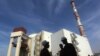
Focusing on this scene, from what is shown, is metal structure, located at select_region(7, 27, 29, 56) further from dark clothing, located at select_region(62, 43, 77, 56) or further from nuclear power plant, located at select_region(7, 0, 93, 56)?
dark clothing, located at select_region(62, 43, 77, 56)

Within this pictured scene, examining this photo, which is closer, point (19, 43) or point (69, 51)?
point (69, 51)

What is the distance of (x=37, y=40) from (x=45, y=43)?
973 inches

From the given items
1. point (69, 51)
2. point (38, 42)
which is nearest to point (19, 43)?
point (38, 42)

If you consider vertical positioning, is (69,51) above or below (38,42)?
below

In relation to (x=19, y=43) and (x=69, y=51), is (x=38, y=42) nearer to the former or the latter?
(x=19, y=43)

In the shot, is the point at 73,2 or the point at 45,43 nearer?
the point at 45,43

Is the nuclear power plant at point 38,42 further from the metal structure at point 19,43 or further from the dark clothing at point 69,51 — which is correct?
the dark clothing at point 69,51

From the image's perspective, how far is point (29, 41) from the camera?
30.6 m

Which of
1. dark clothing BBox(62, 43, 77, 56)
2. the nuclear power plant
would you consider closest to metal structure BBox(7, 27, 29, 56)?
the nuclear power plant

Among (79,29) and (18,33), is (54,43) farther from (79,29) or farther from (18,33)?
(79,29)

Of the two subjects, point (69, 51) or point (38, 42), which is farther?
point (38, 42)

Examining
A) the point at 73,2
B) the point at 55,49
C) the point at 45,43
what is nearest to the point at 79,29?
the point at 73,2

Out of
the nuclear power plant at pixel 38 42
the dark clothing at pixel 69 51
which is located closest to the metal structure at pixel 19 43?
the nuclear power plant at pixel 38 42

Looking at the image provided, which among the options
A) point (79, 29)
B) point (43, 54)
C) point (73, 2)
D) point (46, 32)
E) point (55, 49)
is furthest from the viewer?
point (73, 2)
